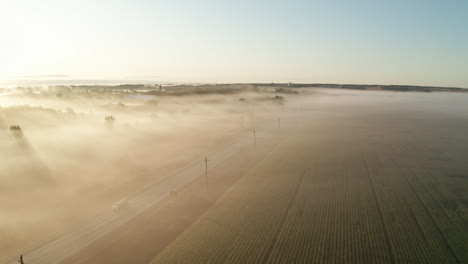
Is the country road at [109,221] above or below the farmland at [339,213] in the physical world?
below

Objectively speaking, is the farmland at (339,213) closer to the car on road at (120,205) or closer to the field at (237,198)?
the field at (237,198)

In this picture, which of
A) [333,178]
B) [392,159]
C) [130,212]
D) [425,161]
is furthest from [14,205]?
[425,161]

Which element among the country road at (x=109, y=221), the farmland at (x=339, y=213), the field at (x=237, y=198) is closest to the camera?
the farmland at (x=339, y=213)

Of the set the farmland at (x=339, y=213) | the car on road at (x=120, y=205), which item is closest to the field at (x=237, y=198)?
the farmland at (x=339, y=213)

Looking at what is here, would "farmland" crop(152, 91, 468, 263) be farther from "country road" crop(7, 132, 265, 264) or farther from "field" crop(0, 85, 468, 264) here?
"country road" crop(7, 132, 265, 264)

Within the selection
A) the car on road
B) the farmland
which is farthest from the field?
the car on road

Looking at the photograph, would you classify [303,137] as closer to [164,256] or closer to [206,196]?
[206,196]
